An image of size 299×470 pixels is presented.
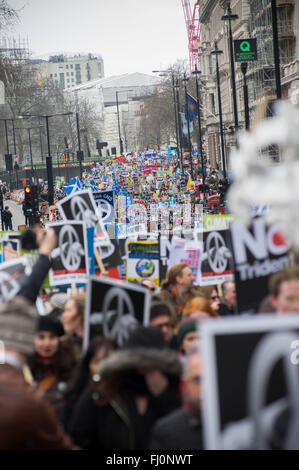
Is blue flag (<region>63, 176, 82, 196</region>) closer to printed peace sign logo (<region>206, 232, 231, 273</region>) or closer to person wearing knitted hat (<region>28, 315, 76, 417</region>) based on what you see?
printed peace sign logo (<region>206, 232, 231, 273</region>)

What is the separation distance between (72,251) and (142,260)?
117 inches

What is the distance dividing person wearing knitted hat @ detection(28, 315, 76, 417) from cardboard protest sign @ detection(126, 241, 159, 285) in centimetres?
582

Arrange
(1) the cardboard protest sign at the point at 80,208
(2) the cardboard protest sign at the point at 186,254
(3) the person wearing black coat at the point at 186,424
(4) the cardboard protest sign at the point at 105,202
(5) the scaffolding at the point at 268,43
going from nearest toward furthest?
(3) the person wearing black coat at the point at 186,424
(1) the cardboard protest sign at the point at 80,208
(2) the cardboard protest sign at the point at 186,254
(4) the cardboard protest sign at the point at 105,202
(5) the scaffolding at the point at 268,43

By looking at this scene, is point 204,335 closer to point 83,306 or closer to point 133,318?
point 133,318

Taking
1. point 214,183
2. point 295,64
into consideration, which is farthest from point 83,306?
point 214,183

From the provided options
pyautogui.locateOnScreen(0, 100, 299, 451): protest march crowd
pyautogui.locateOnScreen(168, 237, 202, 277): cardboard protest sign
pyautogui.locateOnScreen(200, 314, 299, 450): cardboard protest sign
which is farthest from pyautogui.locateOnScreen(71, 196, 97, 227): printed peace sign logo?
pyautogui.locateOnScreen(200, 314, 299, 450): cardboard protest sign

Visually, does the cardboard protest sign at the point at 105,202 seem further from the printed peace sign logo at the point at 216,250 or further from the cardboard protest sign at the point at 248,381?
the cardboard protest sign at the point at 248,381

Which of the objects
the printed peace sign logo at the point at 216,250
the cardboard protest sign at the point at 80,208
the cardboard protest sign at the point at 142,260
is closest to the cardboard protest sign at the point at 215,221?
the cardboard protest sign at the point at 142,260

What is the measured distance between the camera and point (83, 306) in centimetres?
503

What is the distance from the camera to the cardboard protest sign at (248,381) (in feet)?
8.98

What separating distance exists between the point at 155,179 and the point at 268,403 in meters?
44.9

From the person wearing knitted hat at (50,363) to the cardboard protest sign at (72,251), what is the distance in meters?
2.95

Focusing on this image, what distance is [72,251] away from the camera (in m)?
7.62

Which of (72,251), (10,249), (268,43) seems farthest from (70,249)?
(268,43)
